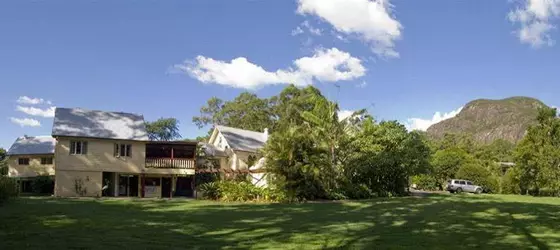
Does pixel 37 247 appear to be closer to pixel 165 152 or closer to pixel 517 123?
pixel 165 152

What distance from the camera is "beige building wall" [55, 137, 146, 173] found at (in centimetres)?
3262

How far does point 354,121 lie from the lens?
114ft

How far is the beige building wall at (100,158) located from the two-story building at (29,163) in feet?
32.2

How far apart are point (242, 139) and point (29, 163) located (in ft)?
60.7

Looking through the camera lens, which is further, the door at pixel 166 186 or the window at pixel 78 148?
the door at pixel 166 186

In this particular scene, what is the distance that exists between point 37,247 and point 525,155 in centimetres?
3949

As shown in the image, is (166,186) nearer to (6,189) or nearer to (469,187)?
(6,189)

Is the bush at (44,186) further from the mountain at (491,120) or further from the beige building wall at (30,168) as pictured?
the mountain at (491,120)

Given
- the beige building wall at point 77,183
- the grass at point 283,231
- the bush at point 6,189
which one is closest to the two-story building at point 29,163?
the beige building wall at point 77,183

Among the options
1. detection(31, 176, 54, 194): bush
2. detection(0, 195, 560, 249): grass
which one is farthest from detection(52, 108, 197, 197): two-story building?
detection(0, 195, 560, 249): grass

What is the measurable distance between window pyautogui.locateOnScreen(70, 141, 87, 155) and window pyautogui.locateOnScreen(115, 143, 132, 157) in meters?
2.08

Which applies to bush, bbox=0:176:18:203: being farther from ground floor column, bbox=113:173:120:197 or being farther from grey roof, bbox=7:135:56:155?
grey roof, bbox=7:135:56:155

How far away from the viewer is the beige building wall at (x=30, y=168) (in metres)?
42.0

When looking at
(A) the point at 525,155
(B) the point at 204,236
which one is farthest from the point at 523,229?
(A) the point at 525,155
